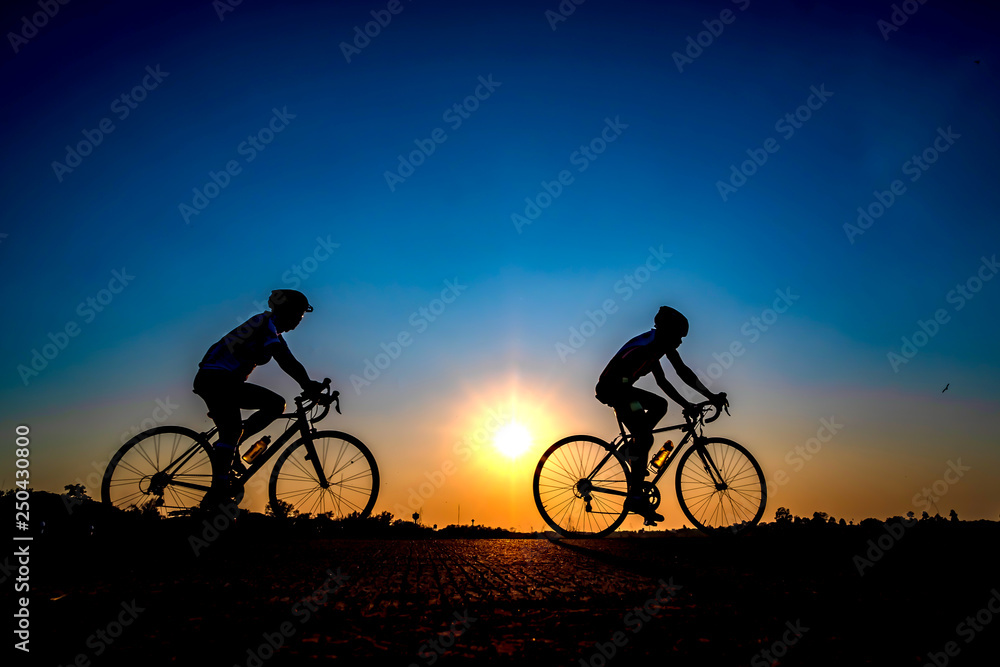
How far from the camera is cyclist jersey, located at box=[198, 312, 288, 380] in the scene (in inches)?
205

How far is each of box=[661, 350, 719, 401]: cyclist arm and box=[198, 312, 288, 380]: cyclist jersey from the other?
4379mm

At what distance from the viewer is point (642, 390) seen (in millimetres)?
6609

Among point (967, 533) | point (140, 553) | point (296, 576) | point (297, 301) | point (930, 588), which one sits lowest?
point (140, 553)

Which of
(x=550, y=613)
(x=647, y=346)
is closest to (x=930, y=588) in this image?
(x=550, y=613)

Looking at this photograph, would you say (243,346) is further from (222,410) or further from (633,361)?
(633,361)

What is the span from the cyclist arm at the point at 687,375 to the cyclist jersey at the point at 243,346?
14.4ft

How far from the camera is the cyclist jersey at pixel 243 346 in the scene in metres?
5.20

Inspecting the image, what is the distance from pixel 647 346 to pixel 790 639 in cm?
501

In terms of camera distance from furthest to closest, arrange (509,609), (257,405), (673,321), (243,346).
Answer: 1. (673,321)
2. (257,405)
3. (243,346)
4. (509,609)

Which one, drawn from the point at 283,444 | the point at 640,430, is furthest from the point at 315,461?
the point at 640,430

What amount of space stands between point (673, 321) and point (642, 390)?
3.05 feet

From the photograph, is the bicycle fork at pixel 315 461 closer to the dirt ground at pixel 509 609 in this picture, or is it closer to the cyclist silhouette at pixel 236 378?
the cyclist silhouette at pixel 236 378

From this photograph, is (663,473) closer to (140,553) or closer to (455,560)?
(455,560)

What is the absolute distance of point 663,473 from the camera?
6645 millimetres
